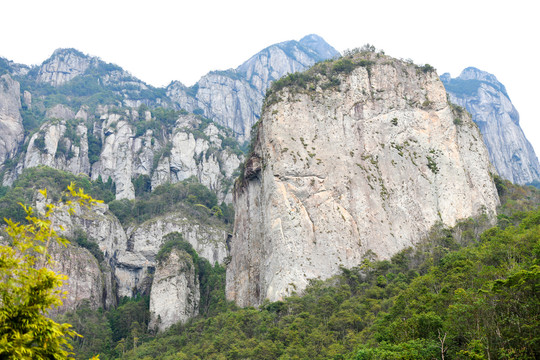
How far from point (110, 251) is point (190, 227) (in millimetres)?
12513

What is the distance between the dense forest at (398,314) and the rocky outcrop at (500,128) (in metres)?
71.9

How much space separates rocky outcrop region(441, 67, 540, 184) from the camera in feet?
412

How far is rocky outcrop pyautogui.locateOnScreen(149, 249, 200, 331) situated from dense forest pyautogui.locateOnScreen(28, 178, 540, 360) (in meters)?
1.69

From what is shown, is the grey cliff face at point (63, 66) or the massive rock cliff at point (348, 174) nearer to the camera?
the massive rock cliff at point (348, 174)

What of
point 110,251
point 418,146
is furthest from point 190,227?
point 418,146

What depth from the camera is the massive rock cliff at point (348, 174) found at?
45.1 metres

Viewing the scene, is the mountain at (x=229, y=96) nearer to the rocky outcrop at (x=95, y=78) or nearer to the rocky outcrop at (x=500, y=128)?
the rocky outcrop at (x=95, y=78)

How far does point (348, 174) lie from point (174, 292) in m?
26.5

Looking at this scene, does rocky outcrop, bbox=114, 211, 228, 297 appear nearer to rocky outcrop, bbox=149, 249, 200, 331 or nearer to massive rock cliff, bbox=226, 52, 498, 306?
rocky outcrop, bbox=149, 249, 200, 331

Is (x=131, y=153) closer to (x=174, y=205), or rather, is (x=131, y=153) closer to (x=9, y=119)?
(x=174, y=205)

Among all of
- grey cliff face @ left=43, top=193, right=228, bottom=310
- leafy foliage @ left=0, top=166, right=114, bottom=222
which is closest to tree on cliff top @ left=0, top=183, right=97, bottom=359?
grey cliff face @ left=43, top=193, right=228, bottom=310

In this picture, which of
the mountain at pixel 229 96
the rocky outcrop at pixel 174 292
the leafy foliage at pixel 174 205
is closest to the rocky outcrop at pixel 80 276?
the rocky outcrop at pixel 174 292

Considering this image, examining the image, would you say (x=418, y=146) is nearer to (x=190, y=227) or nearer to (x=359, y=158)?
(x=359, y=158)

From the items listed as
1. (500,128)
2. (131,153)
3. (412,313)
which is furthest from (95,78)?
(412,313)
